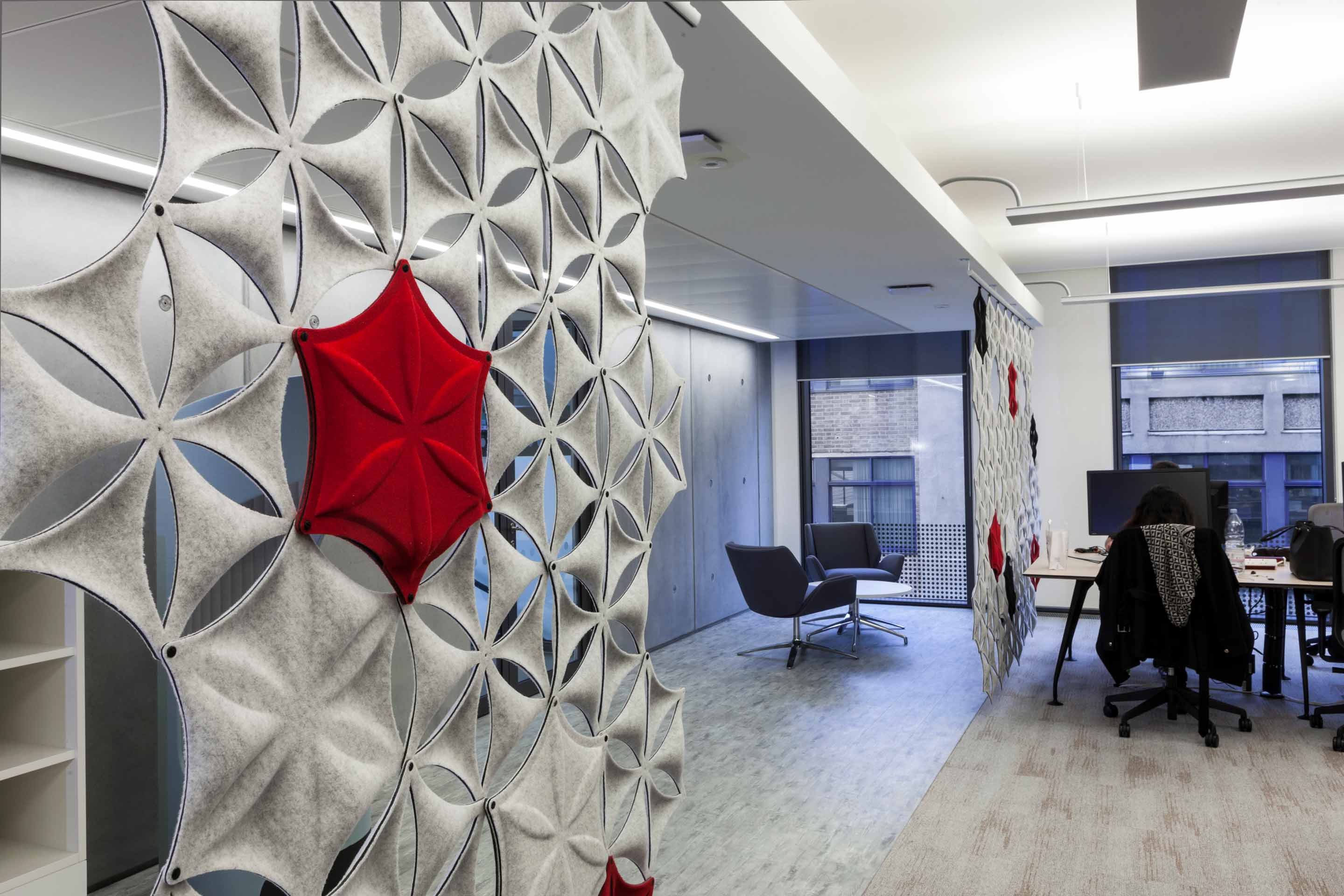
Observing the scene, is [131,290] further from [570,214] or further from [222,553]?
[570,214]

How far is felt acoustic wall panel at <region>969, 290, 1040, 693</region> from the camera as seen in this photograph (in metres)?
5.51

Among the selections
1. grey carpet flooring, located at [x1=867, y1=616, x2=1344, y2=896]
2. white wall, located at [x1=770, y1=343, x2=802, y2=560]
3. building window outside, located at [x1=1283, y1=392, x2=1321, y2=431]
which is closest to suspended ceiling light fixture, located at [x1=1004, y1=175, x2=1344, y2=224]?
grey carpet flooring, located at [x1=867, y1=616, x2=1344, y2=896]

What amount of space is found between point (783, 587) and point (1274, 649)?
9.56ft

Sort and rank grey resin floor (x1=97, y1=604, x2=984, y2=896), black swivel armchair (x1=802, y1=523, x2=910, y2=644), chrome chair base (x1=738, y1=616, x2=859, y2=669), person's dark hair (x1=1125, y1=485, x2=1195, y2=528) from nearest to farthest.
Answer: grey resin floor (x1=97, y1=604, x2=984, y2=896) → person's dark hair (x1=1125, y1=485, x2=1195, y2=528) → chrome chair base (x1=738, y1=616, x2=859, y2=669) → black swivel armchair (x1=802, y1=523, x2=910, y2=644)

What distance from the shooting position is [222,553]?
112cm

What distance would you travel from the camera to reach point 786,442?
9.91 m

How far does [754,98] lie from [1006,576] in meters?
4.33

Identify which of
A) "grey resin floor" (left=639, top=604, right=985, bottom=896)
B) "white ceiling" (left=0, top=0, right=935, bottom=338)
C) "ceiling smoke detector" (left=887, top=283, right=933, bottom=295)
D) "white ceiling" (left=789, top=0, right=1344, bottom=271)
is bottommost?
"grey resin floor" (left=639, top=604, right=985, bottom=896)

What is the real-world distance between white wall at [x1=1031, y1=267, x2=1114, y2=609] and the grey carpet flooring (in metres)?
2.95

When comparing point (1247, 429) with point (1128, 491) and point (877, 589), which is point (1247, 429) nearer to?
point (1128, 491)

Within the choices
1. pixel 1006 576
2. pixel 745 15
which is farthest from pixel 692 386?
pixel 745 15

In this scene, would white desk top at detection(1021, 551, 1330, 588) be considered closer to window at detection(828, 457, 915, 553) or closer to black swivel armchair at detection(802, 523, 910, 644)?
black swivel armchair at detection(802, 523, 910, 644)

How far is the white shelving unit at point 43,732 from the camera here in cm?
270

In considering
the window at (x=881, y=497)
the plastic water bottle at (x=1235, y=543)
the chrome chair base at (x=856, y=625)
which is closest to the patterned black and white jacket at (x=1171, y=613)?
the plastic water bottle at (x=1235, y=543)
